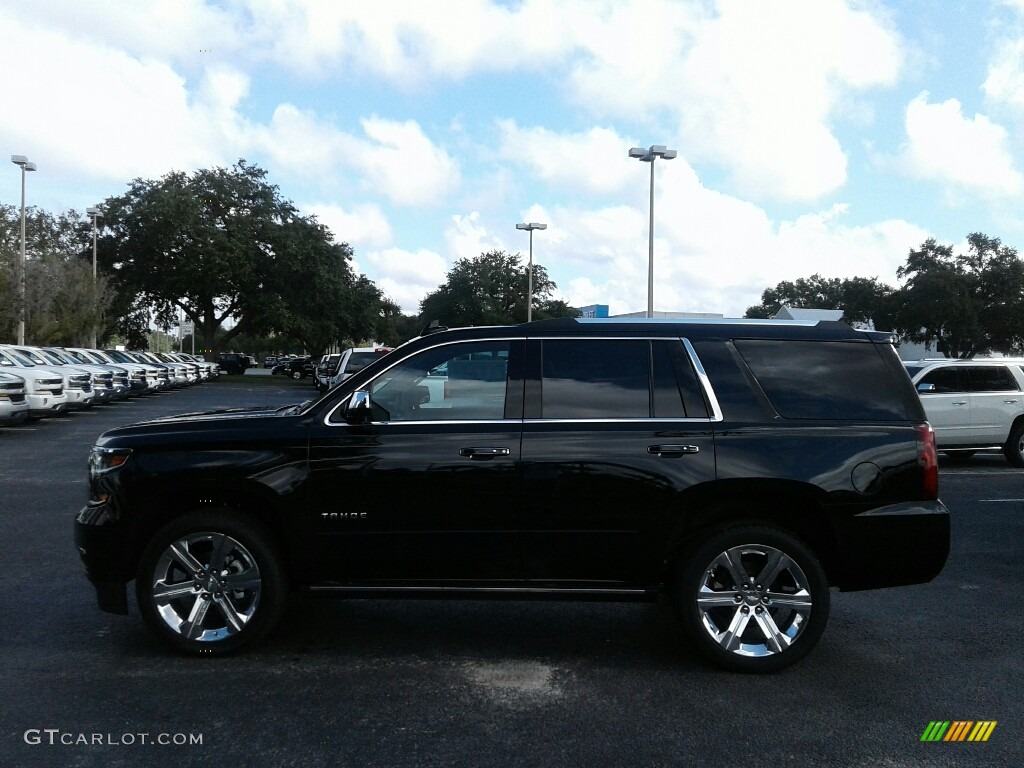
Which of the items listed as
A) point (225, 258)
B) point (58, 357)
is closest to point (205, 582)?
point (58, 357)

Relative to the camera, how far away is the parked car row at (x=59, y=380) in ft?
57.3

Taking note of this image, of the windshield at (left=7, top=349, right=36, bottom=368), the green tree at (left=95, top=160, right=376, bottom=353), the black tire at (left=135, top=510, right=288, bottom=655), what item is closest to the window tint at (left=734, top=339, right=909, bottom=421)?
the black tire at (left=135, top=510, right=288, bottom=655)

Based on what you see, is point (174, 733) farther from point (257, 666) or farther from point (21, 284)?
point (21, 284)

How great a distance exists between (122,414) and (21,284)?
50.0 feet

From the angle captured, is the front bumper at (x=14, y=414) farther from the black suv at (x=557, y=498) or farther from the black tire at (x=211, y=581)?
the black tire at (x=211, y=581)

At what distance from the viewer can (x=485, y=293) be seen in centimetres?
7131

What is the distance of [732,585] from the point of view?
5.05 m

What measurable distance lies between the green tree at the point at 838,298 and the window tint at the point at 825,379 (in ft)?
205

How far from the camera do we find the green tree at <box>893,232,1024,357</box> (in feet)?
195

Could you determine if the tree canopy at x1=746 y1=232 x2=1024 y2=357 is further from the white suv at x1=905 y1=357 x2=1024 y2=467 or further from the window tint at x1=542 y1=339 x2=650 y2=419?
the window tint at x1=542 y1=339 x2=650 y2=419

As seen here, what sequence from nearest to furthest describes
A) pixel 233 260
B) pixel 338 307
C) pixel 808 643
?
pixel 808 643 → pixel 233 260 → pixel 338 307

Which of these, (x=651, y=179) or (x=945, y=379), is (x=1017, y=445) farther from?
(x=651, y=179)

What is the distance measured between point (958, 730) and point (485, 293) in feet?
222

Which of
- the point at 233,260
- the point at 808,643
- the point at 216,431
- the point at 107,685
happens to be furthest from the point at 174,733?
the point at 233,260
